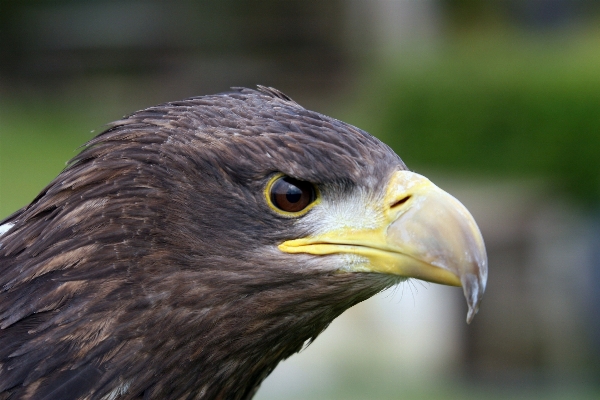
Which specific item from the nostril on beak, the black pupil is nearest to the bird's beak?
the nostril on beak

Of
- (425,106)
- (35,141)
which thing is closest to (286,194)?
(425,106)

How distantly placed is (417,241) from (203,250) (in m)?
0.59

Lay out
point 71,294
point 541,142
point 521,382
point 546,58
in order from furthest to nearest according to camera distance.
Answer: point 546,58 → point 541,142 → point 521,382 → point 71,294

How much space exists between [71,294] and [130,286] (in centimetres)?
16

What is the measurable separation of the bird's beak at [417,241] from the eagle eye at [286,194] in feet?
Result: 0.32

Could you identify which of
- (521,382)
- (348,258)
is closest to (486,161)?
(521,382)

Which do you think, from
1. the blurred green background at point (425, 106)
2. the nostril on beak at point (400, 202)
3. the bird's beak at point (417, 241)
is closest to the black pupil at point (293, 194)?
the bird's beak at point (417, 241)

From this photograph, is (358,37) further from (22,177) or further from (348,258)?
(348,258)

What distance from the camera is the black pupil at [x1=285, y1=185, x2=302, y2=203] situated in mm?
2547

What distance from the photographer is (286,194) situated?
100 inches

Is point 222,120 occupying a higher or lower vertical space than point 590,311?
higher

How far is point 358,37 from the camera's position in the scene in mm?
17844

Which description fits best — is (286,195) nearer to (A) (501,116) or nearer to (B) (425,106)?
(A) (501,116)

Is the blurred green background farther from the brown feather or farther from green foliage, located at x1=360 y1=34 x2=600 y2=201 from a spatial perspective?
the brown feather
